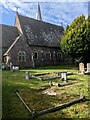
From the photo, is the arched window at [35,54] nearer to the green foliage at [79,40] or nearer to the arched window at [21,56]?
the arched window at [21,56]

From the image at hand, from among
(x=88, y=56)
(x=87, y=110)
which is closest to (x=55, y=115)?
(x=87, y=110)

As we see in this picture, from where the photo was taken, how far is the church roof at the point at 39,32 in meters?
35.0

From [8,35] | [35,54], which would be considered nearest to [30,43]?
[35,54]

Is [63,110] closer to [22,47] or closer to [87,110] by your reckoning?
[87,110]

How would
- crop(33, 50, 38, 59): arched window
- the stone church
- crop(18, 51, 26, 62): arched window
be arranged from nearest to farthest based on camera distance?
the stone church < crop(18, 51, 26, 62): arched window < crop(33, 50, 38, 59): arched window

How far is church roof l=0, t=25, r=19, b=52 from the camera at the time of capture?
3216cm

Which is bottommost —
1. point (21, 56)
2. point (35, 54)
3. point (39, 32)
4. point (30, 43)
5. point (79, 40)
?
point (21, 56)

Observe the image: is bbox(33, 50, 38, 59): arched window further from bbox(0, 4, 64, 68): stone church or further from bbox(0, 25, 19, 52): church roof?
bbox(0, 25, 19, 52): church roof

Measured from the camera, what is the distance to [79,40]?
82.0ft

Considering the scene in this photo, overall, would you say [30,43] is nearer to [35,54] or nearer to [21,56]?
[35,54]

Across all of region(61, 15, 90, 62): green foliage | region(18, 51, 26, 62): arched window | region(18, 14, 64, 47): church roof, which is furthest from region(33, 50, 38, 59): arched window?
region(61, 15, 90, 62): green foliage

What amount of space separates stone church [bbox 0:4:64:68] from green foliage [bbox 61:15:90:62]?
8.01 metres

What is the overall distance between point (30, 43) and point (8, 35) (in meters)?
4.32

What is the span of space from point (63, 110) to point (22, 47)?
25.4 meters
